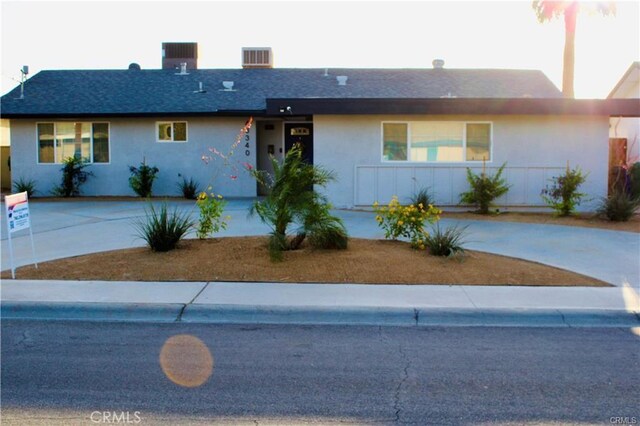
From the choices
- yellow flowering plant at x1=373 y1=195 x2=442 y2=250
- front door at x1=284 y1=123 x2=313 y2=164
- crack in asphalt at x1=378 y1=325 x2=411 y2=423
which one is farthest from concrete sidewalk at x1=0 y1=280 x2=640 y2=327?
front door at x1=284 y1=123 x2=313 y2=164

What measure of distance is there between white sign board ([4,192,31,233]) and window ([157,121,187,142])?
1438cm

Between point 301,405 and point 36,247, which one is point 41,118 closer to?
point 36,247

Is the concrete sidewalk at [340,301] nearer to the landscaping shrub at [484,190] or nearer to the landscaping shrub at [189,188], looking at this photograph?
the landscaping shrub at [484,190]

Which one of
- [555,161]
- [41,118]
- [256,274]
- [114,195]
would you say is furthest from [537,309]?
[41,118]

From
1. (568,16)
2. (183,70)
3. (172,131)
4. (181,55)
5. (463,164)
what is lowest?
(463,164)

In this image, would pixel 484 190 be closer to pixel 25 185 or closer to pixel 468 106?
pixel 468 106

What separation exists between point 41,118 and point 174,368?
821 inches

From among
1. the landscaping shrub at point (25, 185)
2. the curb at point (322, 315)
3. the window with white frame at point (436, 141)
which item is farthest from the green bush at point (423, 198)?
the landscaping shrub at point (25, 185)

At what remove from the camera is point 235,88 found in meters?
25.9

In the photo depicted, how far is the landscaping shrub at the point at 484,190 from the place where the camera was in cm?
1812

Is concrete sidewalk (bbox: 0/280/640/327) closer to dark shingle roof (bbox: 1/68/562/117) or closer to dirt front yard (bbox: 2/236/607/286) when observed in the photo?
dirt front yard (bbox: 2/236/607/286)

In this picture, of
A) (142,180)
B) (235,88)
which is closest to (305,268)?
(142,180)

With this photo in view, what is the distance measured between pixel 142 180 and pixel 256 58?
8.30 meters

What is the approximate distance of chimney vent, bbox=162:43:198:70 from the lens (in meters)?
29.2
